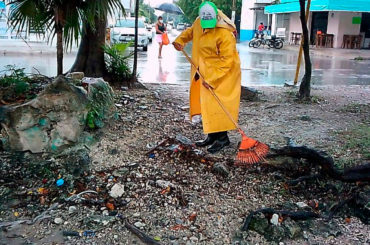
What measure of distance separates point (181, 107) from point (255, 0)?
31313 millimetres

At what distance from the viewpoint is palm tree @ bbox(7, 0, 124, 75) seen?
15.8 feet

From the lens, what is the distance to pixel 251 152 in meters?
4.02

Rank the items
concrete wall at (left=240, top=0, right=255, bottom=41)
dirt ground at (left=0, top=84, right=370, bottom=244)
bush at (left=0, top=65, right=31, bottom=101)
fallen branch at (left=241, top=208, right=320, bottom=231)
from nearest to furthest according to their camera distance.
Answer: dirt ground at (left=0, top=84, right=370, bottom=244)
fallen branch at (left=241, top=208, right=320, bottom=231)
bush at (left=0, top=65, right=31, bottom=101)
concrete wall at (left=240, top=0, right=255, bottom=41)

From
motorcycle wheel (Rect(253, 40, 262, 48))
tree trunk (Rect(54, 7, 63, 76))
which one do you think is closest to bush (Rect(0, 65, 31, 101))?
tree trunk (Rect(54, 7, 63, 76))

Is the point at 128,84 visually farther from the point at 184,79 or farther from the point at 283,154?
the point at 283,154

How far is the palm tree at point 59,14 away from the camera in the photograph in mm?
4809

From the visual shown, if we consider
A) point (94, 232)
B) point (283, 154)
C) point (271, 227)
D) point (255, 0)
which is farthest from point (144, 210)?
point (255, 0)

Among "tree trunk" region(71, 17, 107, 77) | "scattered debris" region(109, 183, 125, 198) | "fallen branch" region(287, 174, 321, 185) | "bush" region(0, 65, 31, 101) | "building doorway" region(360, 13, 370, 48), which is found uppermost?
"building doorway" region(360, 13, 370, 48)

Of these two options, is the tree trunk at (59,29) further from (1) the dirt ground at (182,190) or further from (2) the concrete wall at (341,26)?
(2) the concrete wall at (341,26)

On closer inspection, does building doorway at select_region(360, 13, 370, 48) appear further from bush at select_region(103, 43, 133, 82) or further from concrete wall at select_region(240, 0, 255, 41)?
bush at select_region(103, 43, 133, 82)

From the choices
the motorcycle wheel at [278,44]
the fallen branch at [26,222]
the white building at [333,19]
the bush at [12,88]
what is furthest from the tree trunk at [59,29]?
the motorcycle wheel at [278,44]

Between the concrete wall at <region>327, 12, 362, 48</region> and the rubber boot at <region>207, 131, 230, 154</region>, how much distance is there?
881 inches

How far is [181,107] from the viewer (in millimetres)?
6582

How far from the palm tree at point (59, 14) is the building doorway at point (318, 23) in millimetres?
23643
